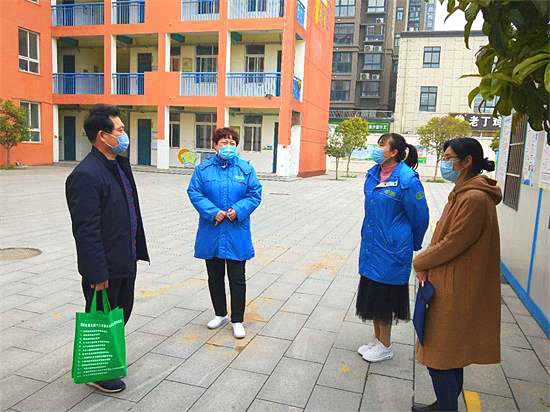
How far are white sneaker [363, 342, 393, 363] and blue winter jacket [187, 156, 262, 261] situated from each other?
123 centimetres

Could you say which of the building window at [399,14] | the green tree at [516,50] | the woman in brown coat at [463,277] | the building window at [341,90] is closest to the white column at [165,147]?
the woman in brown coat at [463,277]

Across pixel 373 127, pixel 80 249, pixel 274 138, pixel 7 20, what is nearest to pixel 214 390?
pixel 80 249

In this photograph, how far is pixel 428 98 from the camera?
129 feet

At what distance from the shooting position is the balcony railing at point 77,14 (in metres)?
22.7

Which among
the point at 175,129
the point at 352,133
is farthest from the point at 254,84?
the point at 352,133

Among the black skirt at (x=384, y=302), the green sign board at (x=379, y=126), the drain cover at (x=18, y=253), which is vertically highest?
the green sign board at (x=379, y=126)

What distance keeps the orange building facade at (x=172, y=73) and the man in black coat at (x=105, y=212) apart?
17909mm

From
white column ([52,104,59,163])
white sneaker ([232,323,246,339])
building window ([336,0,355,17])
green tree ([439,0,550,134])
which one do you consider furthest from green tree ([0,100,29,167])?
building window ([336,0,355,17])

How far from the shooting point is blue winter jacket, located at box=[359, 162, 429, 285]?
10.2ft

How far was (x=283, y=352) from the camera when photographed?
3.56m

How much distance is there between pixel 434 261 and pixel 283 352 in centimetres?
165

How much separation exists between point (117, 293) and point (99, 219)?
0.57m

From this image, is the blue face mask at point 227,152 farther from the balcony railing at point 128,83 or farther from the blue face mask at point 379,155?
the balcony railing at point 128,83

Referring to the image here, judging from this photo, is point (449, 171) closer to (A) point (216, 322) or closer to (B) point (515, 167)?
(A) point (216, 322)
